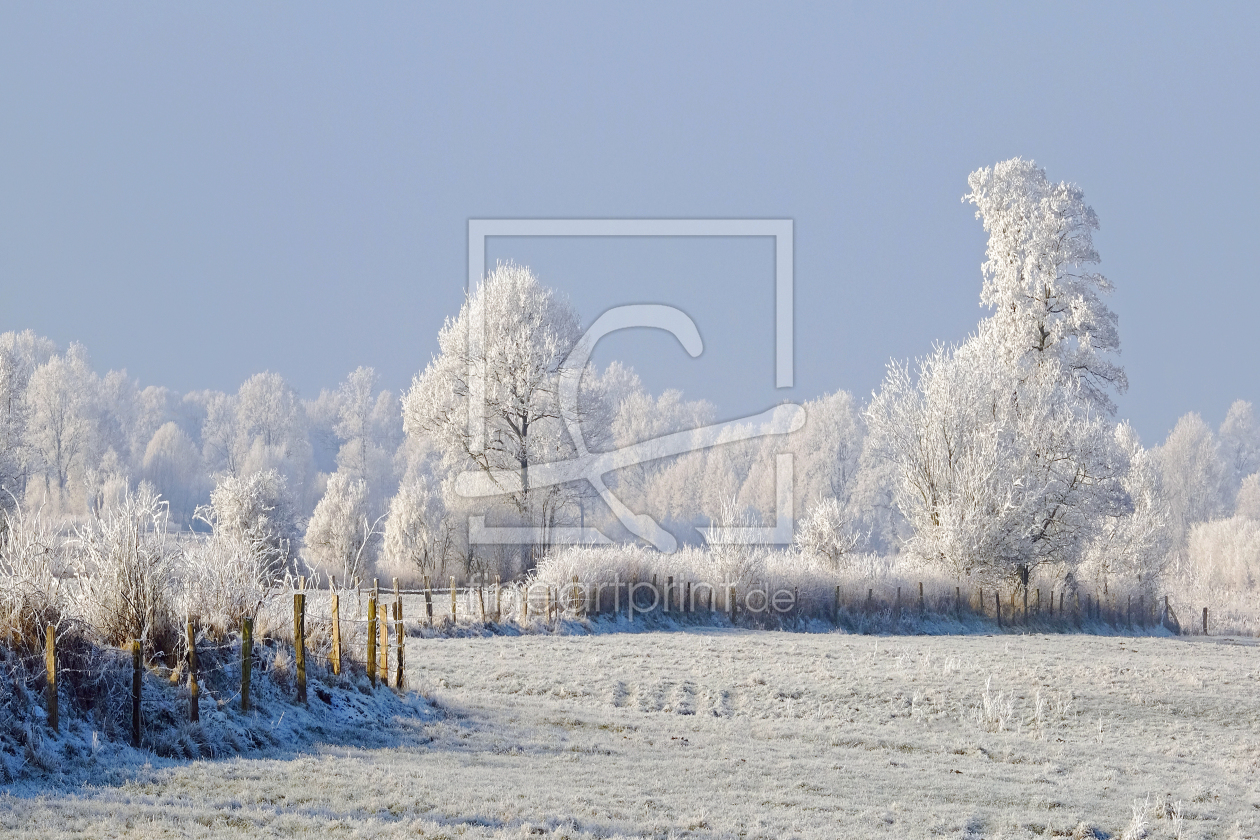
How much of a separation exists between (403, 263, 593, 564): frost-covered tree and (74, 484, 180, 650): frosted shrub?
80.2 ft

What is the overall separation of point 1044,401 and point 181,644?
98.3ft

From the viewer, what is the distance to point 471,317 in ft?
119

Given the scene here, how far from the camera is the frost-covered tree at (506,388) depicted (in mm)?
35562

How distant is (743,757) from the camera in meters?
12.3

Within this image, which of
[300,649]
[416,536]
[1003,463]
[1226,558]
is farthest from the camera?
[1226,558]

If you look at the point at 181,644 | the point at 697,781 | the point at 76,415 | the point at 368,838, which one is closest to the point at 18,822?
the point at 368,838

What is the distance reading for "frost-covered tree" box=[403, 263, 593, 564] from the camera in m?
35.6

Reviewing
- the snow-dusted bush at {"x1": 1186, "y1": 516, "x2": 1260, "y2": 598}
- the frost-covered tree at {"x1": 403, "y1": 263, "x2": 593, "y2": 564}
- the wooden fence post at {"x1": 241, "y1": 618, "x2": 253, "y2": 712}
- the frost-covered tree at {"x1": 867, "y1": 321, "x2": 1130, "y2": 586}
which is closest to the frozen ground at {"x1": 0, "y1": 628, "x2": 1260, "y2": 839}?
the wooden fence post at {"x1": 241, "y1": 618, "x2": 253, "y2": 712}

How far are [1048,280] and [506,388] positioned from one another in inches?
722

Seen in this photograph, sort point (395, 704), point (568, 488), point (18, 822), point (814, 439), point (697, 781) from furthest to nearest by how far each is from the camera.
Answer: point (814, 439) < point (568, 488) < point (395, 704) < point (697, 781) < point (18, 822)

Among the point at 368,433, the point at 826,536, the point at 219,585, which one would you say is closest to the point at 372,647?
the point at 219,585

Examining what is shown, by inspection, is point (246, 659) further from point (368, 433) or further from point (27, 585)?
point (368, 433)

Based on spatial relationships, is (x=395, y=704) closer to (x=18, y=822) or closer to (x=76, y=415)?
(x=18, y=822)

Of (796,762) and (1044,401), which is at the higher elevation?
(1044,401)
